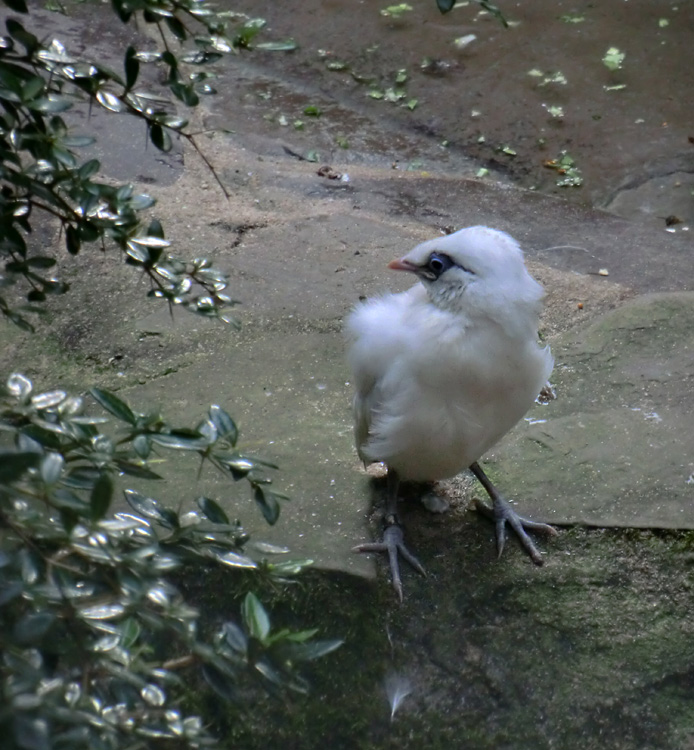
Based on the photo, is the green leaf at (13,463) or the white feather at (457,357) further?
the white feather at (457,357)

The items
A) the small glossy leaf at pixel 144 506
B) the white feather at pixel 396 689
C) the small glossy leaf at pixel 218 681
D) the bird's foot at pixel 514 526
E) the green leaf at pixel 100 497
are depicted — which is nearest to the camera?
the green leaf at pixel 100 497

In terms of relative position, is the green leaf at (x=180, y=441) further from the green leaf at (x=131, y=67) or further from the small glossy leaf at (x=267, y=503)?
the green leaf at (x=131, y=67)

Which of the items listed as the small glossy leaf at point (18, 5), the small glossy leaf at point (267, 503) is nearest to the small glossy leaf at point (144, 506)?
the small glossy leaf at point (267, 503)

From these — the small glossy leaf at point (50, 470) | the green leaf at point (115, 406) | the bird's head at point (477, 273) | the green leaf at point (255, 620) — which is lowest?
the bird's head at point (477, 273)

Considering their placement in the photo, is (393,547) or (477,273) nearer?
(477,273)

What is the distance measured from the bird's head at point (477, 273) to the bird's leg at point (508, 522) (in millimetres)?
754

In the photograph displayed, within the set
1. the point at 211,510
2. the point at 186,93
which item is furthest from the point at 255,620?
the point at 186,93

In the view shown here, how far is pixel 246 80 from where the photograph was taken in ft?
23.6

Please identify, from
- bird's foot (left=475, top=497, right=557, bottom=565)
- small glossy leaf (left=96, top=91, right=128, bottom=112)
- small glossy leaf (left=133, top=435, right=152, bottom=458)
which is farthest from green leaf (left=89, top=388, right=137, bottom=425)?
bird's foot (left=475, top=497, right=557, bottom=565)

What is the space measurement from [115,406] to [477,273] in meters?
1.46

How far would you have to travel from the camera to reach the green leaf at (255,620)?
164 centimetres

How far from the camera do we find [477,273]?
2951 mm

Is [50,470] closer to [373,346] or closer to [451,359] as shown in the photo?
[451,359]

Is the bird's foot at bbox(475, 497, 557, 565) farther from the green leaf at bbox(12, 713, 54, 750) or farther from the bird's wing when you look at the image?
the green leaf at bbox(12, 713, 54, 750)
